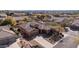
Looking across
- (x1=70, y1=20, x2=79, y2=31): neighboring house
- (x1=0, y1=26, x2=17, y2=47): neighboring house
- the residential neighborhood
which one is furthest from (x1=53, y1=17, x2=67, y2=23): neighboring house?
(x1=0, y1=26, x2=17, y2=47): neighboring house

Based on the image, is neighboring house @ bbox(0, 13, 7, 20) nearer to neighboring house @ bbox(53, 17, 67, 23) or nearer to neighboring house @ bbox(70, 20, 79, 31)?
neighboring house @ bbox(53, 17, 67, 23)

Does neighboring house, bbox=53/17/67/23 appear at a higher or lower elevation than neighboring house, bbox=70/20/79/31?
higher

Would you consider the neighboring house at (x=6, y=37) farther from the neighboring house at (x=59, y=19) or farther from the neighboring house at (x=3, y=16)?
the neighboring house at (x=59, y=19)

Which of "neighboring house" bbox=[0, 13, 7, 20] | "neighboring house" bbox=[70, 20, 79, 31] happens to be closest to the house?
"neighboring house" bbox=[0, 13, 7, 20]

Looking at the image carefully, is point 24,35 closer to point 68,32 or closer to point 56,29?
point 56,29

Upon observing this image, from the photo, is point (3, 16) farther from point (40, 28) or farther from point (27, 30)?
point (40, 28)

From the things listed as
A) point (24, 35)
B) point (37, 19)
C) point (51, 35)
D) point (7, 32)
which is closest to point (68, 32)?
point (51, 35)

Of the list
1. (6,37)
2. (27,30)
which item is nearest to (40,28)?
(27,30)

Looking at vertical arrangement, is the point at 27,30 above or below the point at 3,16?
below

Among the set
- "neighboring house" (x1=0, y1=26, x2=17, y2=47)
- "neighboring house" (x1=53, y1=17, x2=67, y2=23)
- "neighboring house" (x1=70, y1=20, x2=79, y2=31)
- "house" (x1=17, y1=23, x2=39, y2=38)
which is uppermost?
"neighboring house" (x1=53, y1=17, x2=67, y2=23)

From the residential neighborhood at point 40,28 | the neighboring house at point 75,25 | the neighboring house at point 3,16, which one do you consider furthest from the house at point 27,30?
the neighboring house at point 75,25

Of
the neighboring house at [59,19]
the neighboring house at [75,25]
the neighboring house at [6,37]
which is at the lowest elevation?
the neighboring house at [6,37]
